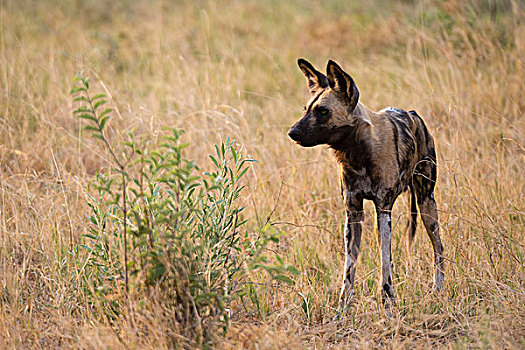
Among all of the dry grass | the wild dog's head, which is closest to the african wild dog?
the wild dog's head

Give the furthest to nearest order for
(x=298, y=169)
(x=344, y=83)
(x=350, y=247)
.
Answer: (x=298, y=169)
(x=350, y=247)
(x=344, y=83)

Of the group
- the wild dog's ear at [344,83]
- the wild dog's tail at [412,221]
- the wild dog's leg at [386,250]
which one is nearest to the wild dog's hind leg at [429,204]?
the wild dog's tail at [412,221]

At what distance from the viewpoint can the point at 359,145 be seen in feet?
11.5

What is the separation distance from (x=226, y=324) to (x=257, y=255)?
434 millimetres

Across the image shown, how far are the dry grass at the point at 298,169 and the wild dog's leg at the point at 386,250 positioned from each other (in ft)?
0.37

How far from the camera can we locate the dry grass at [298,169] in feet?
11.7

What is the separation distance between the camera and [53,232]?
4.30 m

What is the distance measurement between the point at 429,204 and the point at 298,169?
1.69 meters

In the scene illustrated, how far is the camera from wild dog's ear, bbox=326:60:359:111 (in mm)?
3342

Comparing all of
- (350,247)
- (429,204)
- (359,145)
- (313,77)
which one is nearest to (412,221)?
(429,204)

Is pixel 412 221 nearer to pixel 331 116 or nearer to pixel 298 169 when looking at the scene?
pixel 331 116

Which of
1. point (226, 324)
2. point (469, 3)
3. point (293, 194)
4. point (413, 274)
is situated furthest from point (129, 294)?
point (469, 3)

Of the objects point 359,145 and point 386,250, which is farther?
point 386,250

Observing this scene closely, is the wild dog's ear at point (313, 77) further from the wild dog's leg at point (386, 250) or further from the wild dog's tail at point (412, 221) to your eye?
the wild dog's tail at point (412, 221)
